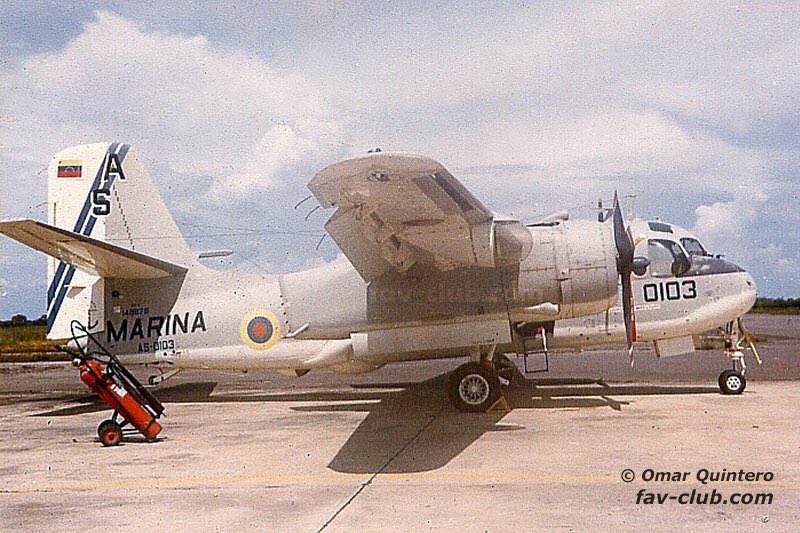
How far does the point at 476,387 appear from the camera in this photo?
12805mm

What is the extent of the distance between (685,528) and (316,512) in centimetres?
314

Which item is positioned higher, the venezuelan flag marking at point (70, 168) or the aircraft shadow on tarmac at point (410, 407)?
the venezuelan flag marking at point (70, 168)

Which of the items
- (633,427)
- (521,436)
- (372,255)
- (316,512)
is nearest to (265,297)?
(372,255)

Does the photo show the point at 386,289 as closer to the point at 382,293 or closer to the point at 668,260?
the point at 382,293

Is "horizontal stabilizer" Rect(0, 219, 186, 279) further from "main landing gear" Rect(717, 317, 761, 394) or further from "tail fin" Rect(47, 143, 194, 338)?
"main landing gear" Rect(717, 317, 761, 394)

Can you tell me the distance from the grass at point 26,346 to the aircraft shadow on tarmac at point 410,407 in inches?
512

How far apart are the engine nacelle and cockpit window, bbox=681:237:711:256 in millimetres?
2715

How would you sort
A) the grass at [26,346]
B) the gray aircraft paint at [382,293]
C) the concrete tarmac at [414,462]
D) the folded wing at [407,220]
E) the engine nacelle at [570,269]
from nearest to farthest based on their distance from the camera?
the concrete tarmac at [414,462], the folded wing at [407,220], the gray aircraft paint at [382,293], the engine nacelle at [570,269], the grass at [26,346]

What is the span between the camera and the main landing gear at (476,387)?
1277cm

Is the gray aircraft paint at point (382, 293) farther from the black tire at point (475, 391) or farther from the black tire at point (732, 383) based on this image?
the black tire at point (732, 383)

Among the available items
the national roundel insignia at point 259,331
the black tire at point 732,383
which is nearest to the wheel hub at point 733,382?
the black tire at point 732,383

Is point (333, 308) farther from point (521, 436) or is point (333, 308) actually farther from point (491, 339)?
point (521, 436)

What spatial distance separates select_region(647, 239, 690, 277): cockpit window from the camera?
1432 cm

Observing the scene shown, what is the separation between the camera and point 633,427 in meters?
10.9
